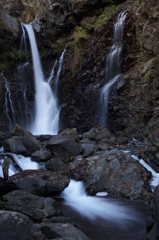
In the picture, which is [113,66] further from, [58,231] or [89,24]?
[58,231]

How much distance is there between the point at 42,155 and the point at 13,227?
5196 millimetres

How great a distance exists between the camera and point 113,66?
1435cm

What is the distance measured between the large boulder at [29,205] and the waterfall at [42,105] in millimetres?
10755

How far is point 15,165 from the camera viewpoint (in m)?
7.45

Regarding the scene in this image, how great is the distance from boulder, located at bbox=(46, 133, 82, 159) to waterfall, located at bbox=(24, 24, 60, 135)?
751 cm

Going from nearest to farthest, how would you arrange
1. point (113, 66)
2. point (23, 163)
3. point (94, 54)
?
point (23, 163), point (113, 66), point (94, 54)

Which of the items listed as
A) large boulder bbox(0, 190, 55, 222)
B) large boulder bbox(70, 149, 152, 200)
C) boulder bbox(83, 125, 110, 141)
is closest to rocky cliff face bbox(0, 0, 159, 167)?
large boulder bbox(70, 149, 152, 200)

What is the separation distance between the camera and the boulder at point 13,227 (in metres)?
2.94

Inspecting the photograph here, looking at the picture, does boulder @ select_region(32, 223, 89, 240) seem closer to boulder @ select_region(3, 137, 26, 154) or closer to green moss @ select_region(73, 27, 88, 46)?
boulder @ select_region(3, 137, 26, 154)

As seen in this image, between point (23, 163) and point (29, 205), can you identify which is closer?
point (29, 205)

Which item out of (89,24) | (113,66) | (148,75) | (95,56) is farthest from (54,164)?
(89,24)

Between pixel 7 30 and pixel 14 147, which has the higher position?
pixel 7 30

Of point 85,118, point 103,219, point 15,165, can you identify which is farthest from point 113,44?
point 103,219

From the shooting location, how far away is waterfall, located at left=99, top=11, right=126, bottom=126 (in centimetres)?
1324
